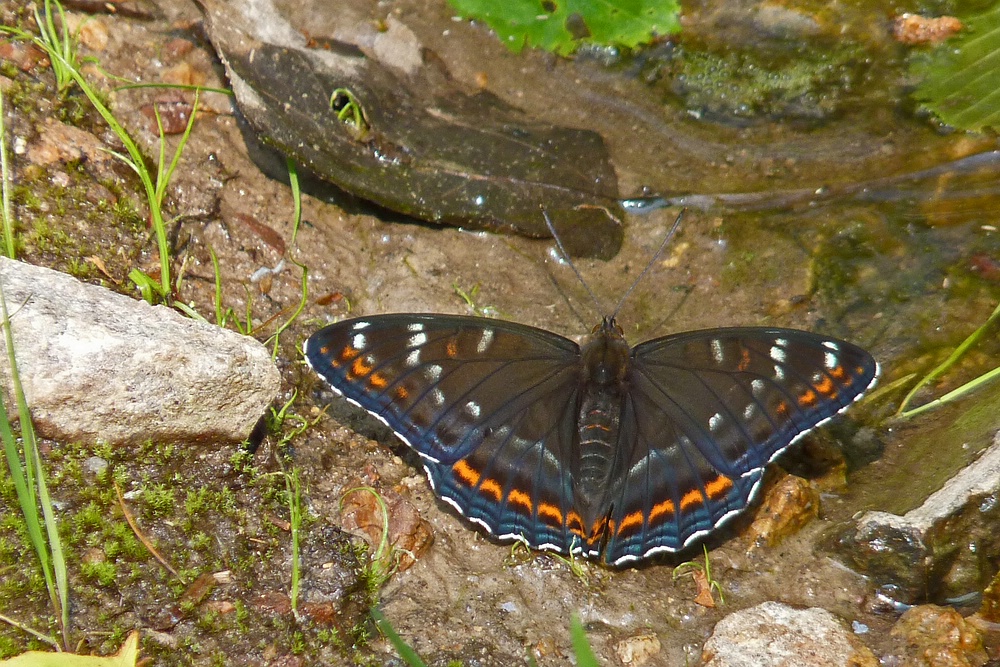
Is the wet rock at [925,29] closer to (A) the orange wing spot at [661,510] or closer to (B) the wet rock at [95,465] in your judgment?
(A) the orange wing spot at [661,510]

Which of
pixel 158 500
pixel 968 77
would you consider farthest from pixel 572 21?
pixel 158 500

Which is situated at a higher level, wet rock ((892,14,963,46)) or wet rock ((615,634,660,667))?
wet rock ((892,14,963,46))

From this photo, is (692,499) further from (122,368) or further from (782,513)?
(122,368)

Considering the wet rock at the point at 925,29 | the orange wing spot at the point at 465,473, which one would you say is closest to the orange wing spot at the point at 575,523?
the orange wing spot at the point at 465,473

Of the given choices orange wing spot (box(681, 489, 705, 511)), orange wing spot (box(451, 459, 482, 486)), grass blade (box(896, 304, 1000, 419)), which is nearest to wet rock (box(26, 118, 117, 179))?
orange wing spot (box(451, 459, 482, 486))

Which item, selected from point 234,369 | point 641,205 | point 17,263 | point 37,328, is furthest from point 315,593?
point 641,205

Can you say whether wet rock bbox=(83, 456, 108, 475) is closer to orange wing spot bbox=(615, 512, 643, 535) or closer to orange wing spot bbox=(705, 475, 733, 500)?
orange wing spot bbox=(615, 512, 643, 535)

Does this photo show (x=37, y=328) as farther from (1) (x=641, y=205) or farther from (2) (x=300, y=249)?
(1) (x=641, y=205)
